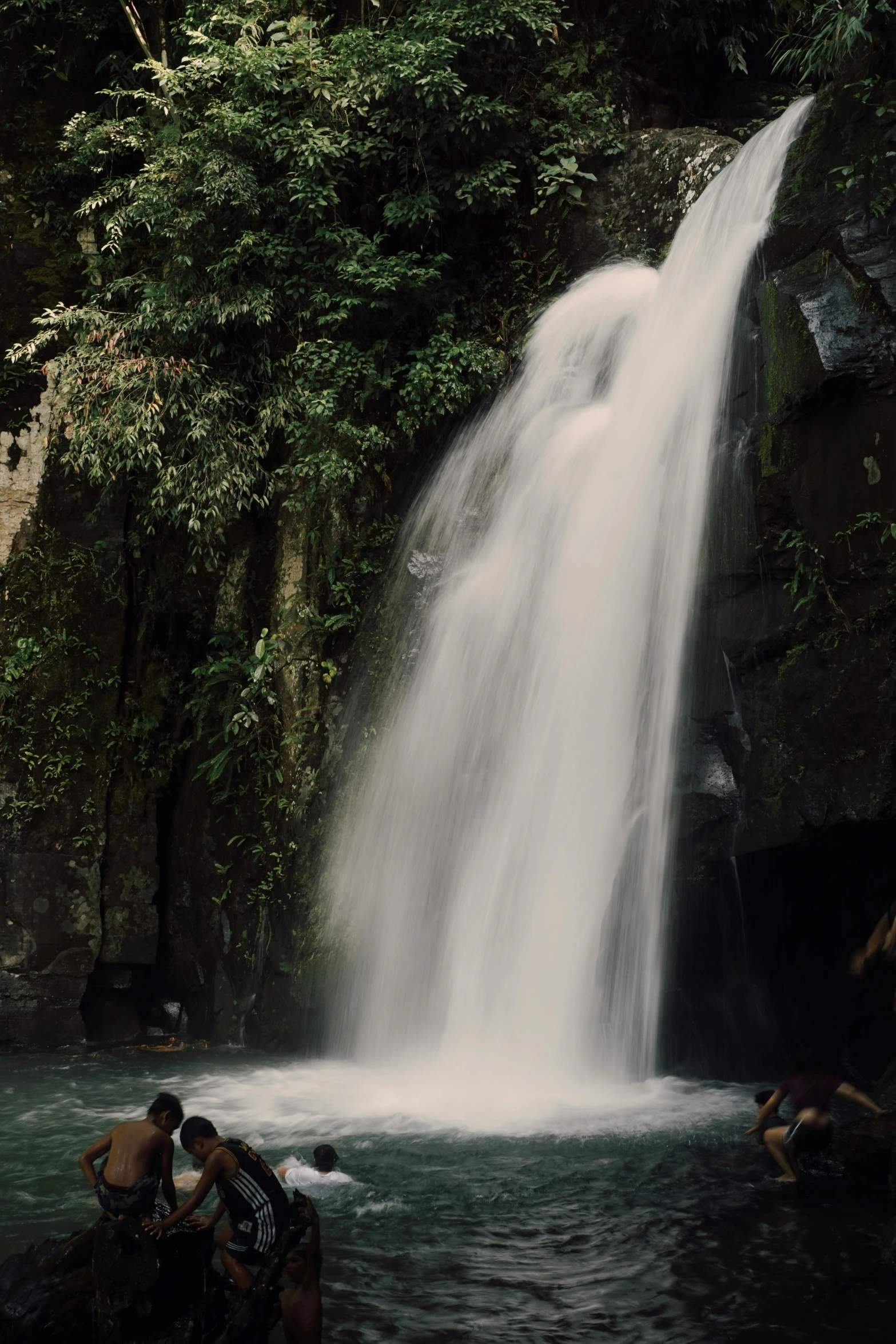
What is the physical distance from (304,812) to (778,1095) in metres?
5.81

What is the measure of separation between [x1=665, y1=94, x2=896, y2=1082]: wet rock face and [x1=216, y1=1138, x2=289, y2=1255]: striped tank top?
14.2ft

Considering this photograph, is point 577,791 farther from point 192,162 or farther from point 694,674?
point 192,162

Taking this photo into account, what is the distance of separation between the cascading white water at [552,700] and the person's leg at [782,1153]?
6.61 ft

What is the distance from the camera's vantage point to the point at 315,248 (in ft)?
40.7

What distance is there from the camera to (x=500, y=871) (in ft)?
31.4

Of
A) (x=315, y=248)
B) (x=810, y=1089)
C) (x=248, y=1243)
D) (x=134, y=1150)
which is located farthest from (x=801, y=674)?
(x=315, y=248)

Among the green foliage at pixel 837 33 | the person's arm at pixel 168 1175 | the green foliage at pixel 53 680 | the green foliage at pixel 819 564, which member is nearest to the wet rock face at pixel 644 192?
the green foliage at pixel 837 33

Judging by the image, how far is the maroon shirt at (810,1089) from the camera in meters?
6.59

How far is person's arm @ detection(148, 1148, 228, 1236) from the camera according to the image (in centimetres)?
473

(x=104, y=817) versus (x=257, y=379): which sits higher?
(x=257, y=379)

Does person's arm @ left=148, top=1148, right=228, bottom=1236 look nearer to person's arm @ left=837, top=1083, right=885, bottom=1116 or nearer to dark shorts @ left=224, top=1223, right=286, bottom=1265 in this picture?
dark shorts @ left=224, top=1223, right=286, bottom=1265

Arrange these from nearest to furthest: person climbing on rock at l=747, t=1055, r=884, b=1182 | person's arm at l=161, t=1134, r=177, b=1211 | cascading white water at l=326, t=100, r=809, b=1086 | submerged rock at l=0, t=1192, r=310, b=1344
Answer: submerged rock at l=0, t=1192, r=310, b=1344
person's arm at l=161, t=1134, r=177, b=1211
person climbing on rock at l=747, t=1055, r=884, b=1182
cascading white water at l=326, t=100, r=809, b=1086

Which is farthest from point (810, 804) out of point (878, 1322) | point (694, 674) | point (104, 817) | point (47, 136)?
point (47, 136)

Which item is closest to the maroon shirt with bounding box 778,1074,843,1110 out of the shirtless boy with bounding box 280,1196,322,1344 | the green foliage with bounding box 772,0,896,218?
the shirtless boy with bounding box 280,1196,322,1344
